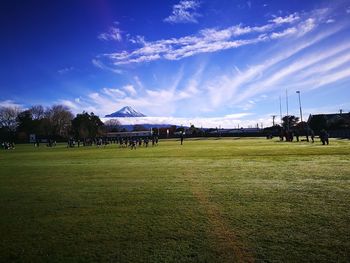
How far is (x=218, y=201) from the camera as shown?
29.5 ft

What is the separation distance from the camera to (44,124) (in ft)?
475

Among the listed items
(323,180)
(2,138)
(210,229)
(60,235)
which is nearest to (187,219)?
(210,229)

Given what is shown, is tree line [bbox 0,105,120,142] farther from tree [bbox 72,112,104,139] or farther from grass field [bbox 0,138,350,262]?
grass field [bbox 0,138,350,262]

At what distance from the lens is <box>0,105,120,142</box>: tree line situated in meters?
132

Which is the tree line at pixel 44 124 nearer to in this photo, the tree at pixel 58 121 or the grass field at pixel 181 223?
the tree at pixel 58 121

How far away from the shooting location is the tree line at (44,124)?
433 ft

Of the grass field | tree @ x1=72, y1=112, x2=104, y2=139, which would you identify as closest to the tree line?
tree @ x1=72, y1=112, x2=104, y2=139

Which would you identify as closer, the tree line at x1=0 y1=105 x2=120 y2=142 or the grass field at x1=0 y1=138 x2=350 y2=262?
the grass field at x1=0 y1=138 x2=350 y2=262

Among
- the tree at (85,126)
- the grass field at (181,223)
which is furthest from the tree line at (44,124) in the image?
the grass field at (181,223)

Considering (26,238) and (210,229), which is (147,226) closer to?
(210,229)

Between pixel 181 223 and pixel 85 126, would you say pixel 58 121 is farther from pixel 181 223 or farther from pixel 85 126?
pixel 181 223

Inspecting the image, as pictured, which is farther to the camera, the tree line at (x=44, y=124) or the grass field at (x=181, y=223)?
the tree line at (x=44, y=124)

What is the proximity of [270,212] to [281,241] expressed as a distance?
6.32 feet

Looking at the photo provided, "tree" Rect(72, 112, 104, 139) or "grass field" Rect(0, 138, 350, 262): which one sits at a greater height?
"tree" Rect(72, 112, 104, 139)
